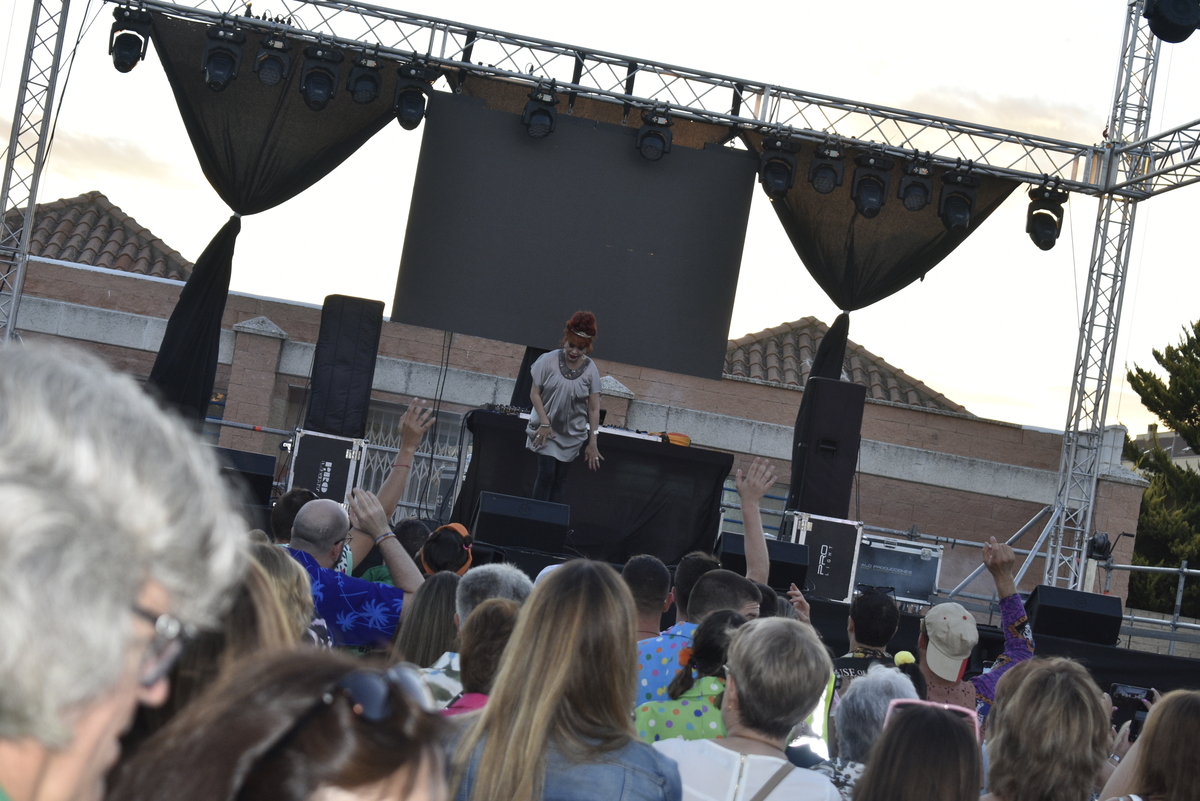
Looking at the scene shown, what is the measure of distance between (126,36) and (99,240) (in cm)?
643

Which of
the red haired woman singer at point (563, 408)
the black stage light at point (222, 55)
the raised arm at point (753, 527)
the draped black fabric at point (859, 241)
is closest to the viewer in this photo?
the raised arm at point (753, 527)

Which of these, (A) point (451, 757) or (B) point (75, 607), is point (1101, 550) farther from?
(B) point (75, 607)

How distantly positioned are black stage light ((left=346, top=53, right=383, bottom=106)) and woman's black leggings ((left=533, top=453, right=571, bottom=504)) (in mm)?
3509

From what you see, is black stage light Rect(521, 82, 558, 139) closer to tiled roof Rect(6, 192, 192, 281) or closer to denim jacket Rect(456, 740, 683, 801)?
tiled roof Rect(6, 192, 192, 281)

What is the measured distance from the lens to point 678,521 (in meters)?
8.59

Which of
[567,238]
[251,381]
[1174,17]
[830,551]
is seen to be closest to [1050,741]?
[830,551]

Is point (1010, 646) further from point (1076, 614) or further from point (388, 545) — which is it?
point (1076, 614)

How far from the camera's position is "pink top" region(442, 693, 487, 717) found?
228cm

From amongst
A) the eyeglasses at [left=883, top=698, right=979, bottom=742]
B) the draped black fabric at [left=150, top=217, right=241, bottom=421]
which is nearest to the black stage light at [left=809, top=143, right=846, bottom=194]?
the draped black fabric at [left=150, top=217, right=241, bottom=421]

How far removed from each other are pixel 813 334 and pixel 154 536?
49.7 ft

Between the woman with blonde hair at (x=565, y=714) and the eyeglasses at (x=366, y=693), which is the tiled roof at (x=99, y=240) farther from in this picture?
the eyeglasses at (x=366, y=693)

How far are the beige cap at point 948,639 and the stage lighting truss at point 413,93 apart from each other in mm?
6797

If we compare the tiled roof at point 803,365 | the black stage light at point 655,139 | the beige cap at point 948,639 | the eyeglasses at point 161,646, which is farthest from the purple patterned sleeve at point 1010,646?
the tiled roof at point 803,365

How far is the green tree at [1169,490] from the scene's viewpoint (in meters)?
16.9
